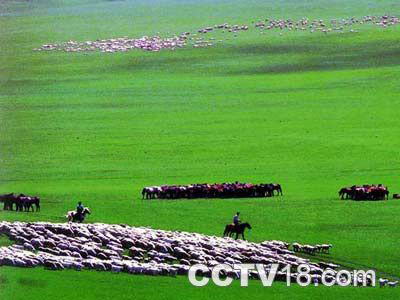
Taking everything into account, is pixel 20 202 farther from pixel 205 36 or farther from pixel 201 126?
pixel 205 36

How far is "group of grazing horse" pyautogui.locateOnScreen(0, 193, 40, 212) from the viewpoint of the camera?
128 ft

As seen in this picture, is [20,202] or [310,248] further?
[20,202]

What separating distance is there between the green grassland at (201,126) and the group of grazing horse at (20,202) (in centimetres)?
55

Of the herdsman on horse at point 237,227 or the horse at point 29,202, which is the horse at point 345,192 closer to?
the herdsman on horse at point 237,227

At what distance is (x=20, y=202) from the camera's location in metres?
39.1

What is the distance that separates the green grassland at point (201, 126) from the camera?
35.7 metres

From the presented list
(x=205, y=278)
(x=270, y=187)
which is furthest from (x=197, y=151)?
(x=205, y=278)

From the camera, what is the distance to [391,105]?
63625 millimetres

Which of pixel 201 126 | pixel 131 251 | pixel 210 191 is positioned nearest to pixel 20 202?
pixel 210 191

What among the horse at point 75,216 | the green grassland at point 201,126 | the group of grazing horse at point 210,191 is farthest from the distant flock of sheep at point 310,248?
the group of grazing horse at point 210,191

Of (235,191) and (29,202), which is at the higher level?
(235,191)

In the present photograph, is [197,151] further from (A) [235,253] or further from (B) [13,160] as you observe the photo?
(A) [235,253]

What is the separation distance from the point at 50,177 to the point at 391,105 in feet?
70.3

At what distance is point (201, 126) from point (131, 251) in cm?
2854
